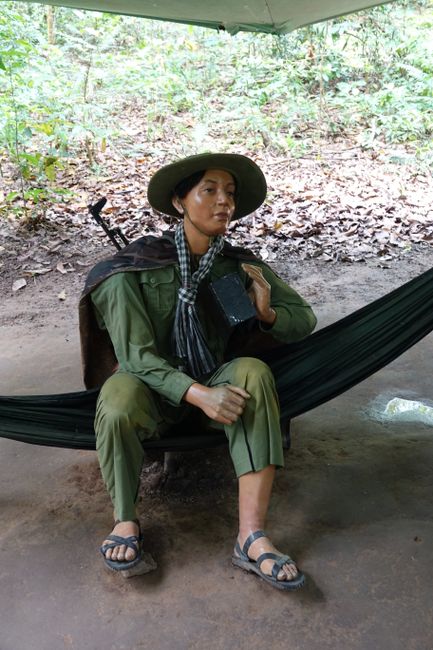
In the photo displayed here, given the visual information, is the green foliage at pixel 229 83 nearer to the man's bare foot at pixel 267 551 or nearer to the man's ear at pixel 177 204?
the man's ear at pixel 177 204

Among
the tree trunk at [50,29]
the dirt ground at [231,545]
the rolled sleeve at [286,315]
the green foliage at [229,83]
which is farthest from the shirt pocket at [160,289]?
the tree trunk at [50,29]

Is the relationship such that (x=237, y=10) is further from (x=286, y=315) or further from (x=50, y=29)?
(x=50, y=29)

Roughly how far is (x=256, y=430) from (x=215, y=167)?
858 mm

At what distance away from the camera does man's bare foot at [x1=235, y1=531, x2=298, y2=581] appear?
1.70 meters

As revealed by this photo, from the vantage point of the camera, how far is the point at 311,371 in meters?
2.11

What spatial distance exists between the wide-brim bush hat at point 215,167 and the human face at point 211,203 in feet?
0.12

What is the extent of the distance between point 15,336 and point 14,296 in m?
0.67

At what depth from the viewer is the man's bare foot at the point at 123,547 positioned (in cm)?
175

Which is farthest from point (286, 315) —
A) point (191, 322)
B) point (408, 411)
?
point (408, 411)

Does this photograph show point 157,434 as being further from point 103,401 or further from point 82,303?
point 82,303

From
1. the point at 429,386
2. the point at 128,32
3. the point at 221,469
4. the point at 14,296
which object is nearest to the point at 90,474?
the point at 221,469

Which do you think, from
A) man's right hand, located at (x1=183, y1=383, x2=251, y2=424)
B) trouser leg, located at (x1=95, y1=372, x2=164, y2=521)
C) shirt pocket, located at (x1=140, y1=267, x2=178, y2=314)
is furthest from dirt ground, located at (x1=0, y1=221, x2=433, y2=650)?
shirt pocket, located at (x1=140, y1=267, x2=178, y2=314)

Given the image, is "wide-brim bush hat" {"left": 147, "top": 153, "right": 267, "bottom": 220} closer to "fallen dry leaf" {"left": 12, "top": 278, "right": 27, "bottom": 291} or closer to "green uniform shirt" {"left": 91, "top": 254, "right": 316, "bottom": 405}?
"green uniform shirt" {"left": 91, "top": 254, "right": 316, "bottom": 405}

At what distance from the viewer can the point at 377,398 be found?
2816 millimetres
